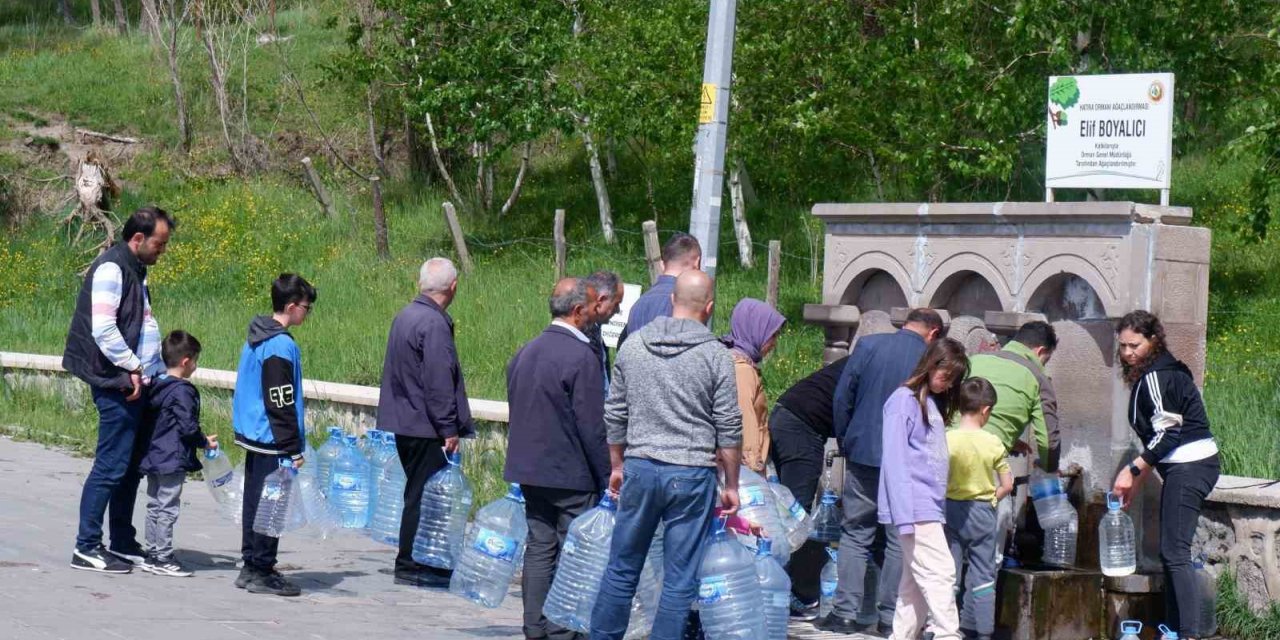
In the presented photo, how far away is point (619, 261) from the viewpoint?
73.2 feet

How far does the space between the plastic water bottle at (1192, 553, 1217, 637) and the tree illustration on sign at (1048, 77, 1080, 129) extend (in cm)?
307

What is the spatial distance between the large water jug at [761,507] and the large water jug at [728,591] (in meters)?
0.74

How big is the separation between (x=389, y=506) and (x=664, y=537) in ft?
12.6

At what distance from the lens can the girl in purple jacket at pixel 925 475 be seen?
6965 mm

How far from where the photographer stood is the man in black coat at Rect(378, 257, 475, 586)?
27.9 feet

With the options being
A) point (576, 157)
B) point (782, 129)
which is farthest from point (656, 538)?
point (576, 157)

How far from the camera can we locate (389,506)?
9797mm

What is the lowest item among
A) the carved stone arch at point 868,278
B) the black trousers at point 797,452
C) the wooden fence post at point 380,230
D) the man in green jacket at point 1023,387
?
the black trousers at point 797,452

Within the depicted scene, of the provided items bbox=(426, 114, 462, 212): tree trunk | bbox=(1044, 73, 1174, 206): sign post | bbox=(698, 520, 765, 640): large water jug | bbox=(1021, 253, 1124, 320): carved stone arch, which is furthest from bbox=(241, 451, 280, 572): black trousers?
bbox=(426, 114, 462, 212): tree trunk

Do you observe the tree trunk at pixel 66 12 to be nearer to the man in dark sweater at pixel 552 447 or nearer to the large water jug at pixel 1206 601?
the man in dark sweater at pixel 552 447

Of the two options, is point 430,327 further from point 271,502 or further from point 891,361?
point 891,361

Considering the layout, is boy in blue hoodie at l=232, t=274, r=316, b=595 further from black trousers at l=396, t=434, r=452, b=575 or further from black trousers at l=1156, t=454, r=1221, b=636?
black trousers at l=1156, t=454, r=1221, b=636

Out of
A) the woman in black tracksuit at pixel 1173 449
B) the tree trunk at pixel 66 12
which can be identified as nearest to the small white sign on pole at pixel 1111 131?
the woman in black tracksuit at pixel 1173 449

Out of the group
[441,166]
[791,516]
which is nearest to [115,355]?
[791,516]
